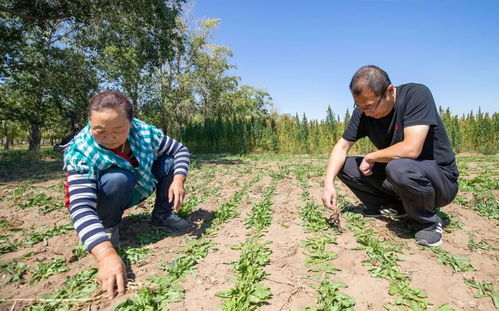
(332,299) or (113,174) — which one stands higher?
(113,174)

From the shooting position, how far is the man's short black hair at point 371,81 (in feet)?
7.88

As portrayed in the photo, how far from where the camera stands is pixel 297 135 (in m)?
15.7

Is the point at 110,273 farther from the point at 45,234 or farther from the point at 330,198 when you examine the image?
the point at 330,198

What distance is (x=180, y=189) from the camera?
244 centimetres

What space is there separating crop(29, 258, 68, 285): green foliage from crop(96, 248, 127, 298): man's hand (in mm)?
558

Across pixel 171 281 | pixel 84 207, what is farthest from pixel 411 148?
pixel 84 207

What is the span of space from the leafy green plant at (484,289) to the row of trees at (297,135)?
1276 centimetres

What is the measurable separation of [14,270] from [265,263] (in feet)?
5.81

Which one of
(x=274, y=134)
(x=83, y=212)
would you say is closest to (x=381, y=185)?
(x=83, y=212)

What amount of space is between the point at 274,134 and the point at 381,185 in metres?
13.2

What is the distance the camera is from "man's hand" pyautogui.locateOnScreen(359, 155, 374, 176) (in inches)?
108

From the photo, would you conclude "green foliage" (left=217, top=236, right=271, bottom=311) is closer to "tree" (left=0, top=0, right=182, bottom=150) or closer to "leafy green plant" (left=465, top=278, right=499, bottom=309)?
"leafy green plant" (left=465, top=278, right=499, bottom=309)

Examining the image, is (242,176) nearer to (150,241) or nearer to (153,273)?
(150,241)

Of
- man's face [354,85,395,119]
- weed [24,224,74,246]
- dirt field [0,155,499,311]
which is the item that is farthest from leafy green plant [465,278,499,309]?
weed [24,224,74,246]
